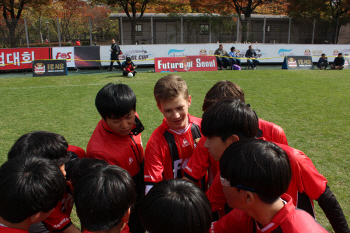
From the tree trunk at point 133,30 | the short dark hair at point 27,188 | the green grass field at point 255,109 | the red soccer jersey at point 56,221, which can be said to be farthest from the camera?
the tree trunk at point 133,30

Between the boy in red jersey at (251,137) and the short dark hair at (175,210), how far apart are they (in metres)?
0.57

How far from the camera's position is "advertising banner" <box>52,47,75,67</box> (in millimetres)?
15750

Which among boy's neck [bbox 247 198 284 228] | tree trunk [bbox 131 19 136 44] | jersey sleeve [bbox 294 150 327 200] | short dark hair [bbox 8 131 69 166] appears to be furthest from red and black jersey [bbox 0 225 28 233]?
tree trunk [bbox 131 19 136 44]

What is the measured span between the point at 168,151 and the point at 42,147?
3.43ft

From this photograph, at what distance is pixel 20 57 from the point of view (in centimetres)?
1557

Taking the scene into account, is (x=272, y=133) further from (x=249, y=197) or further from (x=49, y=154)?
(x=49, y=154)

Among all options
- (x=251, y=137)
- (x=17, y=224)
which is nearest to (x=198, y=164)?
(x=251, y=137)

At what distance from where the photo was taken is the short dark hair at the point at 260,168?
4.12 feet

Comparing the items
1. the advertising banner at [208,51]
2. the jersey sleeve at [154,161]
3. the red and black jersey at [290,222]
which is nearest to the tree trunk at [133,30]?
the advertising banner at [208,51]

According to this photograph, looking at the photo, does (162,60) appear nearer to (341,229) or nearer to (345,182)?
(345,182)

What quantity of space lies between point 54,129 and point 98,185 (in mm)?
5193

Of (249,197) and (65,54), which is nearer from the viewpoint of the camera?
(249,197)

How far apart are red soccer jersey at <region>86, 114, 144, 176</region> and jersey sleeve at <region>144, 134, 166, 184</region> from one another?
27cm

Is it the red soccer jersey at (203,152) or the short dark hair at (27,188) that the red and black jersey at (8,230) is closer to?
the short dark hair at (27,188)
